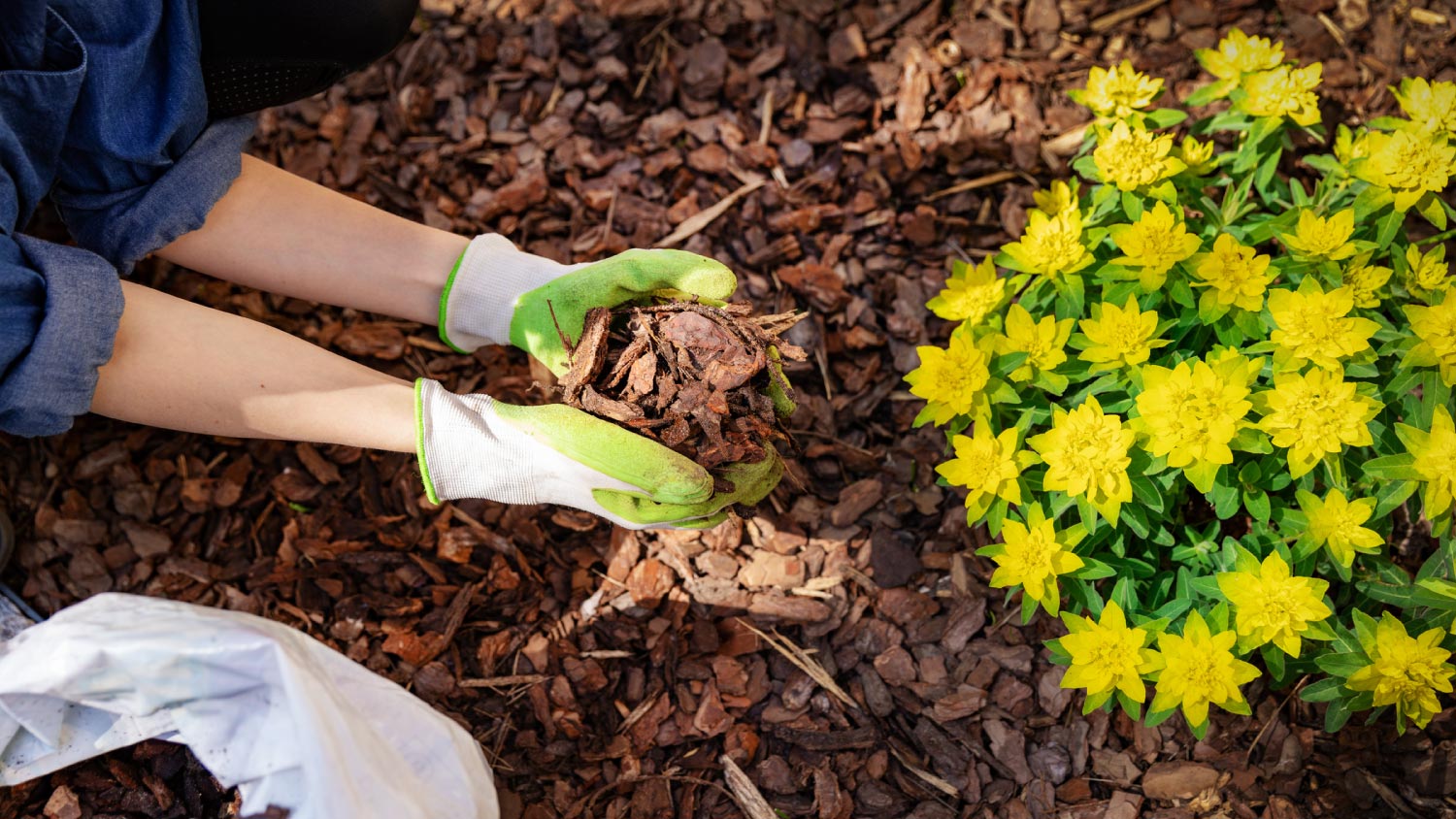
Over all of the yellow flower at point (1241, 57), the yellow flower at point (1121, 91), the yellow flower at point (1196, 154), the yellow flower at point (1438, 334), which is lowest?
the yellow flower at point (1438, 334)

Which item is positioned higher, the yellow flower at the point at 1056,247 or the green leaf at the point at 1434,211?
the green leaf at the point at 1434,211

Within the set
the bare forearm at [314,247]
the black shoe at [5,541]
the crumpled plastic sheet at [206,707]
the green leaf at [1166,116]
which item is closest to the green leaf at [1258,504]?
the green leaf at [1166,116]

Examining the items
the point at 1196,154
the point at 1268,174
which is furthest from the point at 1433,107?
the point at 1196,154

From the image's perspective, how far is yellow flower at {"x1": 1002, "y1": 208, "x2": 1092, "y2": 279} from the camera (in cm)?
171

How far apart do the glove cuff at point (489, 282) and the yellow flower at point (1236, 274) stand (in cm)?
124

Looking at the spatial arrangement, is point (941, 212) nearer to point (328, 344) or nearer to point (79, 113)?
point (328, 344)

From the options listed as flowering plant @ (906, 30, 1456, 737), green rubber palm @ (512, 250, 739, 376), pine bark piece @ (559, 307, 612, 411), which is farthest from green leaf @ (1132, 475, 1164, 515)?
pine bark piece @ (559, 307, 612, 411)

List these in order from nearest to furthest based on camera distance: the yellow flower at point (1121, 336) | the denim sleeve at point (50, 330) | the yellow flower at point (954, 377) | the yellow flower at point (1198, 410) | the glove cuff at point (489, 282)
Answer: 1. the denim sleeve at point (50, 330)
2. the yellow flower at point (1198, 410)
3. the yellow flower at point (1121, 336)
4. the yellow flower at point (954, 377)
5. the glove cuff at point (489, 282)

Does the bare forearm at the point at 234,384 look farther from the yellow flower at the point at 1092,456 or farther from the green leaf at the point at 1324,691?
the green leaf at the point at 1324,691

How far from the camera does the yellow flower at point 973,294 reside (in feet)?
5.81

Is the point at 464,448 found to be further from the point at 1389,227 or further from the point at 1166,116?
the point at 1389,227

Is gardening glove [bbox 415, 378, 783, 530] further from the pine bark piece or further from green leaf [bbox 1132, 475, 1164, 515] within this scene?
green leaf [bbox 1132, 475, 1164, 515]

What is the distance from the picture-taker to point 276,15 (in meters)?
1.70

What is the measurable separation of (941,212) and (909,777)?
4.36 ft
